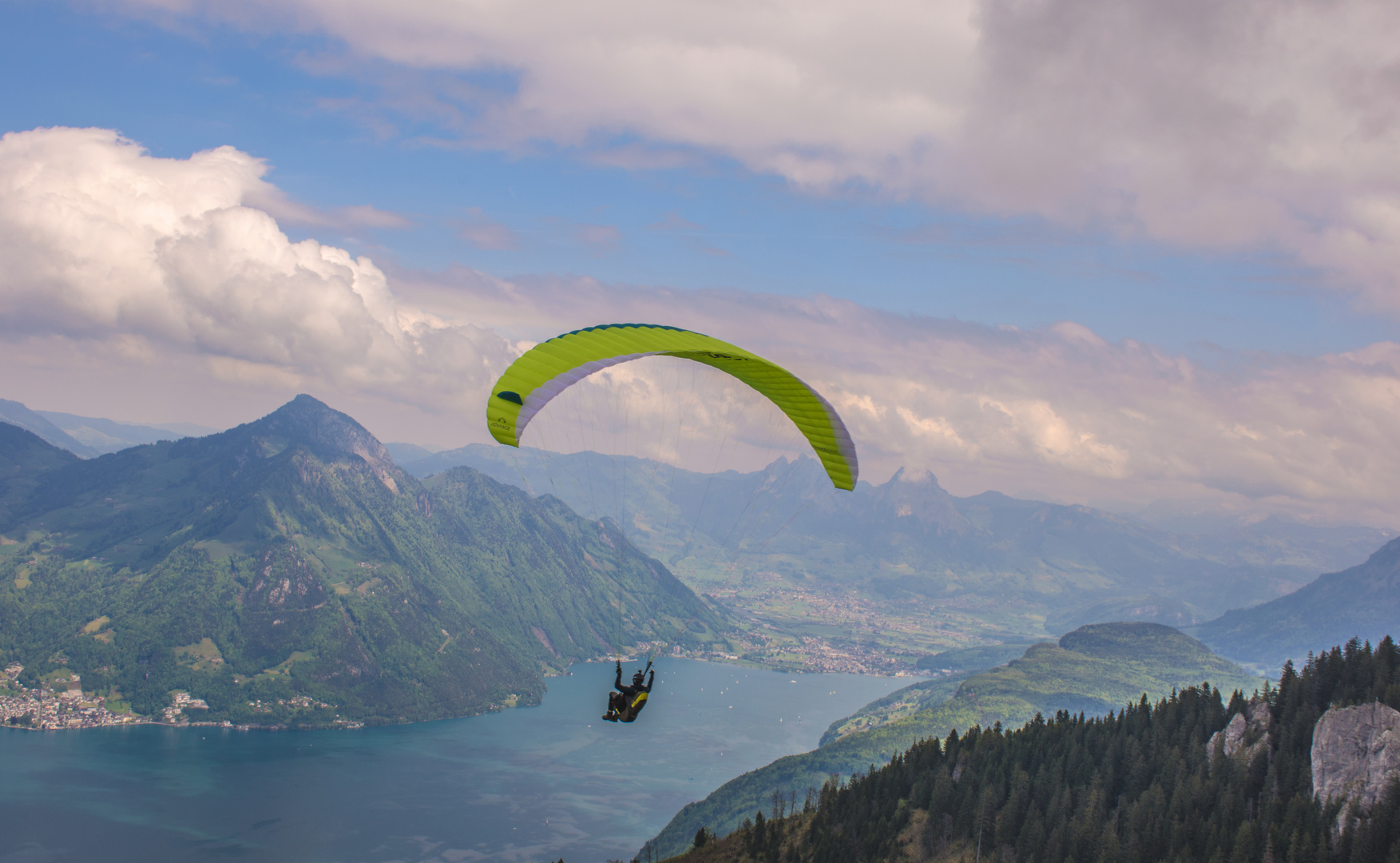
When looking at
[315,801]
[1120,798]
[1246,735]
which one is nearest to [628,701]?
[1120,798]

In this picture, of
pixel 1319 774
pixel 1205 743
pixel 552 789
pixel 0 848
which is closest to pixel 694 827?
pixel 552 789

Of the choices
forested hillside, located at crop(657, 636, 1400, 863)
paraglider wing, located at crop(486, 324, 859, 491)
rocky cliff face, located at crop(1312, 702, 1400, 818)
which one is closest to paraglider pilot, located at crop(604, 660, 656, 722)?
paraglider wing, located at crop(486, 324, 859, 491)

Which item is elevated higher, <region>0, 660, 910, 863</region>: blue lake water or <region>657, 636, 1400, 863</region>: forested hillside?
<region>657, 636, 1400, 863</region>: forested hillside

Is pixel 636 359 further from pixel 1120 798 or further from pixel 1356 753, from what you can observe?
pixel 1356 753

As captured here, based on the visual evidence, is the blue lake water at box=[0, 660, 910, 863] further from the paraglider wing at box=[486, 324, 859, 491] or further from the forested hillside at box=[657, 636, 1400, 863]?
the paraglider wing at box=[486, 324, 859, 491]

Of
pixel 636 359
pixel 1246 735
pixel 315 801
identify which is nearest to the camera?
pixel 636 359

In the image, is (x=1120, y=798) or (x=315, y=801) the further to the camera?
(x=315, y=801)

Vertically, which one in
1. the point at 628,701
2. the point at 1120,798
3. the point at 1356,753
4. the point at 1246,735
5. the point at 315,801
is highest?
the point at 628,701
